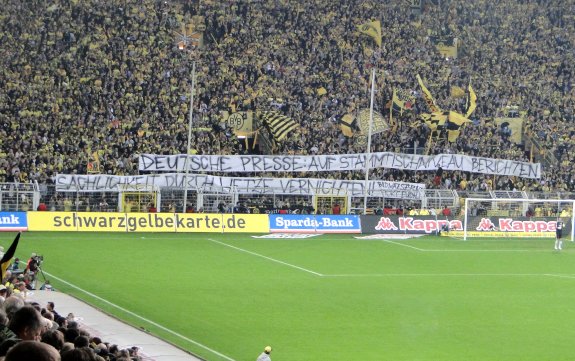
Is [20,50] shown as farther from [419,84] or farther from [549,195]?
[549,195]

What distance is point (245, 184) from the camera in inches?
2297

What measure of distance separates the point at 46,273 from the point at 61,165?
18.0 metres

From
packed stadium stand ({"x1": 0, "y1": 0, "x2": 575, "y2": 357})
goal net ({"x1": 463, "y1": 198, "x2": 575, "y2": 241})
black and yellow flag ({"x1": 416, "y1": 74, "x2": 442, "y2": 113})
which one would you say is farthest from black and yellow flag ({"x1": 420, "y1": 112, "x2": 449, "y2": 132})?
goal net ({"x1": 463, "y1": 198, "x2": 575, "y2": 241})

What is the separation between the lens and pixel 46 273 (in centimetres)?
3803

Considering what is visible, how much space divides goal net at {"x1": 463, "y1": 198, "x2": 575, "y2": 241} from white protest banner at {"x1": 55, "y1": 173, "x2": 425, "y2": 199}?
11.7ft

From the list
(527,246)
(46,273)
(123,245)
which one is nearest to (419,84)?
(527,246)

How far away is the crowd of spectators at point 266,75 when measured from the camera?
59.2 metres

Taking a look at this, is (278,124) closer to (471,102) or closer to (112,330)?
(471,102)

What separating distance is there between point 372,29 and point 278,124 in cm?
1434

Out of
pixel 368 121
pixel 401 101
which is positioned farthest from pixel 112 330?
pixel 401 101

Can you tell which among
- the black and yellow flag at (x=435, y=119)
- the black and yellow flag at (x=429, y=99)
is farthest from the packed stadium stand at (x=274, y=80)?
the black and yellow flag at (x=429, y=99)

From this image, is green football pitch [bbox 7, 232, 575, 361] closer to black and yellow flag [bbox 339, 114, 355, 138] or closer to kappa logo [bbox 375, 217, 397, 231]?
kappa logo [bbox 375, 217, 397, 231]

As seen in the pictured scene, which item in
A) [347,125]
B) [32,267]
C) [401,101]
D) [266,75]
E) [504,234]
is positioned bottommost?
[32,267]

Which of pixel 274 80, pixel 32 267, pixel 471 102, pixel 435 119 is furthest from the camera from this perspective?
pixel 471 102
